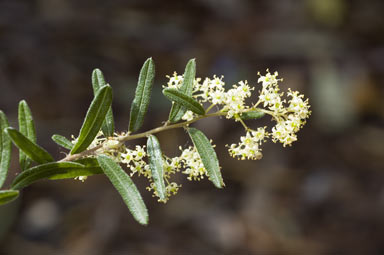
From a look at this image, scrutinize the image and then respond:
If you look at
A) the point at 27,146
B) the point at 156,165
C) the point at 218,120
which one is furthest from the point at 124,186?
the point at 218,120

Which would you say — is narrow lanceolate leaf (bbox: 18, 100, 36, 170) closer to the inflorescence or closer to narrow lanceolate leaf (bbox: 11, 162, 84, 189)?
narrow lanceolate leaf (bbox: 11, 162, 84, 189)

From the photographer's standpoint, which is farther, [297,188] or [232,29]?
[232,29]

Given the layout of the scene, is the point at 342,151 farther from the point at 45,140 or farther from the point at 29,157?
the point at 29,157

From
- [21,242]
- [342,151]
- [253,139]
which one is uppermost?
[342,151]

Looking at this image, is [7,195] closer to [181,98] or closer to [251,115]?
[181,98]

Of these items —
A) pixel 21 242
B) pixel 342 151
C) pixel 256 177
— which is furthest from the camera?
pixel 342 151

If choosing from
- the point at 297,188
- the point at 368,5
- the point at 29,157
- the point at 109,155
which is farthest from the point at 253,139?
the point at 368,5

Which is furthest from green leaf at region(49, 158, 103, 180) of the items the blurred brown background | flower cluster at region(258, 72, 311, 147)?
the blurred brown background
